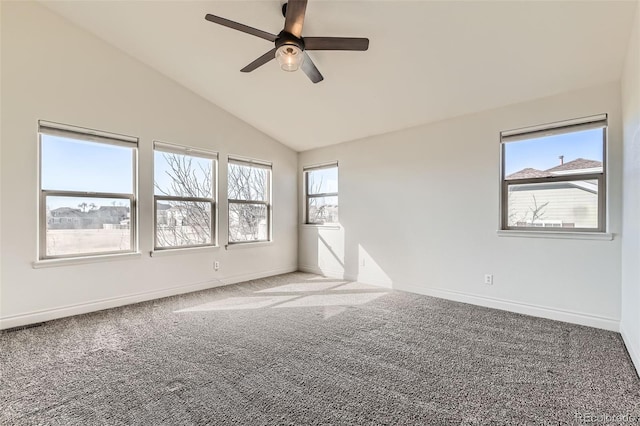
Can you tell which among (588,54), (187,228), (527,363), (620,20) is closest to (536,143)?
(588,54)

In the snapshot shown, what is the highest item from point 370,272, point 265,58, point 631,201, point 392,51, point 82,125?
point 392,51

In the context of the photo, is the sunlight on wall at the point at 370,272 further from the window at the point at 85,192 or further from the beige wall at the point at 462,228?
the window at the point at 85,192

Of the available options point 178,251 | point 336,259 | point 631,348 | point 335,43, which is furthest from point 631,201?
point 178,251

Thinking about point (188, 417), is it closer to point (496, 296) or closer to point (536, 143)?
point (496, 296)

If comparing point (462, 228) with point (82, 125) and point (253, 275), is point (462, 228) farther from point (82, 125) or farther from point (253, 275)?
point (82, 125)

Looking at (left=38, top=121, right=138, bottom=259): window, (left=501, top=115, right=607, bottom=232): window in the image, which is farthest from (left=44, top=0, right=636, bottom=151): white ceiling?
(left=38, top=121, right=138, bottom=259): window

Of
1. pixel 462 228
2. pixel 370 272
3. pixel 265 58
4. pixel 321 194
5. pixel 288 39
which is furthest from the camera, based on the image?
pixel 321 194

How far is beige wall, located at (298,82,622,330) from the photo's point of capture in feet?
9.57

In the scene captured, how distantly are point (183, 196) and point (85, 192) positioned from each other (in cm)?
111

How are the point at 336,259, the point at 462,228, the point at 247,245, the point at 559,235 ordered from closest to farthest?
the point at 559,235
the point at 462,228
the point at 247,245
the point at 336,259

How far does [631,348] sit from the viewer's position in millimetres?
2307

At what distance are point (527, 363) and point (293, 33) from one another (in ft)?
10.0

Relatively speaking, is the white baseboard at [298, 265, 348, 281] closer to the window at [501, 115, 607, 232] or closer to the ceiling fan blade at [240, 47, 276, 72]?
the window at [501, 115, 607, 232]

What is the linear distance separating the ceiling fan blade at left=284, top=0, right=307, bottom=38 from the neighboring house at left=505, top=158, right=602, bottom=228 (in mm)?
2904
